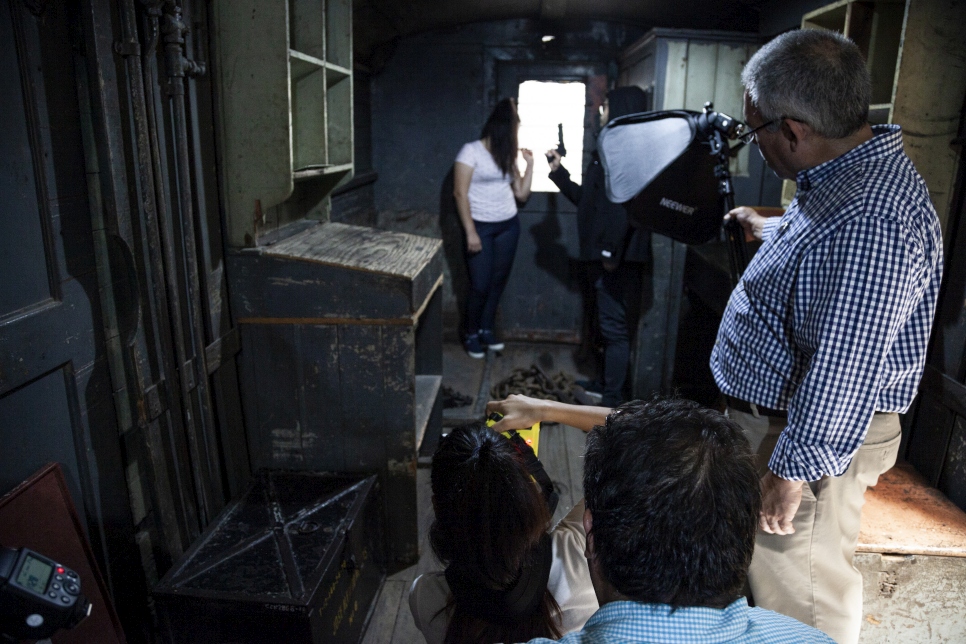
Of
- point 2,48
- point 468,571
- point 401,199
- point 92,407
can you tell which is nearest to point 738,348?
point 468,571

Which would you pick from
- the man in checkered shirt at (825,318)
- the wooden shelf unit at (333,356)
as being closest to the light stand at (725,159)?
the man in checkered shirt at (825,318)

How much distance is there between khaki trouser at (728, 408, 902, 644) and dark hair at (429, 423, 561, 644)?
777mm

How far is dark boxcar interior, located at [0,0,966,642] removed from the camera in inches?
62.8

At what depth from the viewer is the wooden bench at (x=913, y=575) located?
2096mm

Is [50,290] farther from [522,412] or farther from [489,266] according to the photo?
[489,266]

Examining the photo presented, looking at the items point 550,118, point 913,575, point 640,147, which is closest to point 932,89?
point 640,147

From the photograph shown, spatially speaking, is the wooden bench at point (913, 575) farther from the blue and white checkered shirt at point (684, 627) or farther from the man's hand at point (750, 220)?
the blue and white checkered shirt at point (684, 627)

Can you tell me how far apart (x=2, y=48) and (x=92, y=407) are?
2.83ft

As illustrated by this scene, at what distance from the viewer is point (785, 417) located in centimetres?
185

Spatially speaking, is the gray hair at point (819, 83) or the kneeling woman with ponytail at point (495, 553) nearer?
the kneeling woman with ponytail at point (495, 553)

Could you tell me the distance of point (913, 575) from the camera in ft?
6.97

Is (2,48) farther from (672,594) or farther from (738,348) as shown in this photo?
(738,348)

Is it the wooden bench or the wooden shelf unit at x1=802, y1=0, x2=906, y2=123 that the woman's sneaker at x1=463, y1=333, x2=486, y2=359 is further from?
the wooden bench

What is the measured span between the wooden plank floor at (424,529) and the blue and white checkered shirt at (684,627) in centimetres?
141
